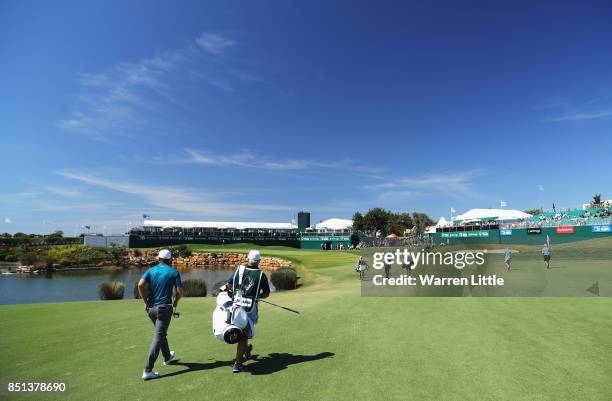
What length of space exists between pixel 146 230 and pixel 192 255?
46897 millimetres

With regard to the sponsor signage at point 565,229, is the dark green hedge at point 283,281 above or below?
below

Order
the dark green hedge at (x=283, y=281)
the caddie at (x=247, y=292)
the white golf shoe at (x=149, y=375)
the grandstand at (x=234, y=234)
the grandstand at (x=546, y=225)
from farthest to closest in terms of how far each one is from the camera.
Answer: the grandstand at (x=234, y=234), the grandstand at (x=546, y=225), the dark green hedge at (x=283, y=281), the caddie at (x=247, y=292), the white golf shoe at (x=149, y=375)

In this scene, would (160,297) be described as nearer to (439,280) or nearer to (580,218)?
(439,280)

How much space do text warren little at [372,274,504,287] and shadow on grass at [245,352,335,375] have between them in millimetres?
8377

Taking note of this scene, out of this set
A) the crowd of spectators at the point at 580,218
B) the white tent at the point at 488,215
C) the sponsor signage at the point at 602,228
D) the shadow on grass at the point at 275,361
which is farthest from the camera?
the white tent at the point at 488,215

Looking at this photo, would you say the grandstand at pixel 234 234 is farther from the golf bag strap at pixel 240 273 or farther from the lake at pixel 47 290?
the golf bag strap at pixel 240 273

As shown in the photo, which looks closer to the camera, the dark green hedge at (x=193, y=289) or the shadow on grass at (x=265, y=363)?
the shadow on grass at (x=265, y=363)

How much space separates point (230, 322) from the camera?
258 inches

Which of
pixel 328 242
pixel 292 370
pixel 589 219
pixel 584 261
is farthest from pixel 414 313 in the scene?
pixel 328 242

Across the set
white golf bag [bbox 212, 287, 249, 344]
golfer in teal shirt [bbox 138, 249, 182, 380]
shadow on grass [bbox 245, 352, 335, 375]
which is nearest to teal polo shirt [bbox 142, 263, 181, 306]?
golfer in teal shirt [bbox 138, 249, 182, 380]

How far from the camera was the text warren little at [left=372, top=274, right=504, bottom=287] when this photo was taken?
49.4ft

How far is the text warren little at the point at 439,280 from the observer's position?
1505 cm

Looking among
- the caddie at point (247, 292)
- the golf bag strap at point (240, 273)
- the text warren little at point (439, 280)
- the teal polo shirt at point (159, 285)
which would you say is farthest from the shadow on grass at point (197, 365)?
the text warren little at point (439, 280)

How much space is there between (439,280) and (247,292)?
1090 cm
